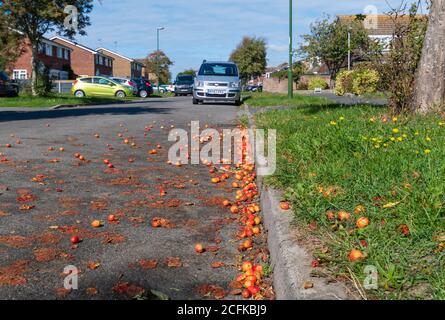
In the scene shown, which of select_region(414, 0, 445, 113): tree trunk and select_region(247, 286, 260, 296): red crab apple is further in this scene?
select_region(414, 0, 445, 113): tree trunk

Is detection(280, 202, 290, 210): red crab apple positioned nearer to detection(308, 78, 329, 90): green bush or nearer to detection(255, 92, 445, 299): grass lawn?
detection(255, 92, 445, 299): grass lawn

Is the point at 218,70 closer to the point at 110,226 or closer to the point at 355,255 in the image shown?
the point at 110,226

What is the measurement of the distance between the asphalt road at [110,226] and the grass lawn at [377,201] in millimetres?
654

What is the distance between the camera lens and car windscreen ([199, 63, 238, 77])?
22.6m

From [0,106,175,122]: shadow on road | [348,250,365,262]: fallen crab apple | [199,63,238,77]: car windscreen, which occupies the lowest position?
[348,250,365,262]: fallen crab apple

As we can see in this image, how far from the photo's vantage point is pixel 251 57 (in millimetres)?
75812

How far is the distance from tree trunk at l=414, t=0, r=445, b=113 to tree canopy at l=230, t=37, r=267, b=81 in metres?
67.6

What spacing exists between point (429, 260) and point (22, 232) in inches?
118

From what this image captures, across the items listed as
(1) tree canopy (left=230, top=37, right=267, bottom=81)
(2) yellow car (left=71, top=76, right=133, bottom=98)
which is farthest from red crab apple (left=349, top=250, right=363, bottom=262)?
(1) tree canopy (left=230, top=37, right=267, bottom=81)

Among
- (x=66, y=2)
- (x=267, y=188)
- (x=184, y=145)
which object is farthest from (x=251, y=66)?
(x=267, y=188)

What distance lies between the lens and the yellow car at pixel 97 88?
3366 centimetres

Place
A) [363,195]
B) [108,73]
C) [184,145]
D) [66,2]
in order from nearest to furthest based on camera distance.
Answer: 1. [363,195]
2. [184,145]
3. [66,2]
4. [108,73]
